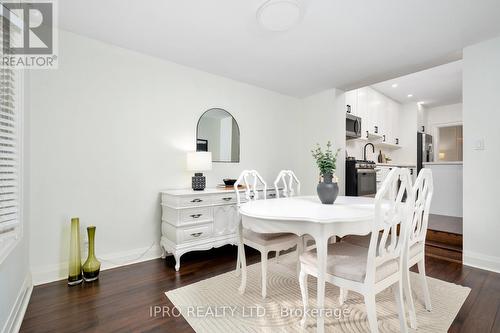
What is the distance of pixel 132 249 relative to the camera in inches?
104

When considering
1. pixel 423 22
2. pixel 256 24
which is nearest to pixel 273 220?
pixel 256 24

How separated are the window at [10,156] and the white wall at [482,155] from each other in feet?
13.0

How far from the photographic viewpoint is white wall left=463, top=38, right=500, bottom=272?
2.45 m

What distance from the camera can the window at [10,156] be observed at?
4.77 ft

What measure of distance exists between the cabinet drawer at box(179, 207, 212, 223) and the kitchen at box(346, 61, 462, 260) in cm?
251

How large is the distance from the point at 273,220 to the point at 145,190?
180cm

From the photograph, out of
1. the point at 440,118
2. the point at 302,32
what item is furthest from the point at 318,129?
the point at 440,118

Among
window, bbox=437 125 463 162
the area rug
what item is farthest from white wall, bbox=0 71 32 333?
window, bbox=437 125 463 162

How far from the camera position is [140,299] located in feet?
6.12

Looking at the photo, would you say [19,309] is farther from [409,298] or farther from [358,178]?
[358,178]

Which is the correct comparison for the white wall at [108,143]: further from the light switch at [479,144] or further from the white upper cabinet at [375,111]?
the light switch at [479,144]

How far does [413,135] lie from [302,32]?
4.98 m

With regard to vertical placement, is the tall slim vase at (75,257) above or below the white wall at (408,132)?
below

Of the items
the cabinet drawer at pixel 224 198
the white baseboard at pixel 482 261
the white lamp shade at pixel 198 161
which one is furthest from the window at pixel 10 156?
the white baseboard at pixel 482 261
